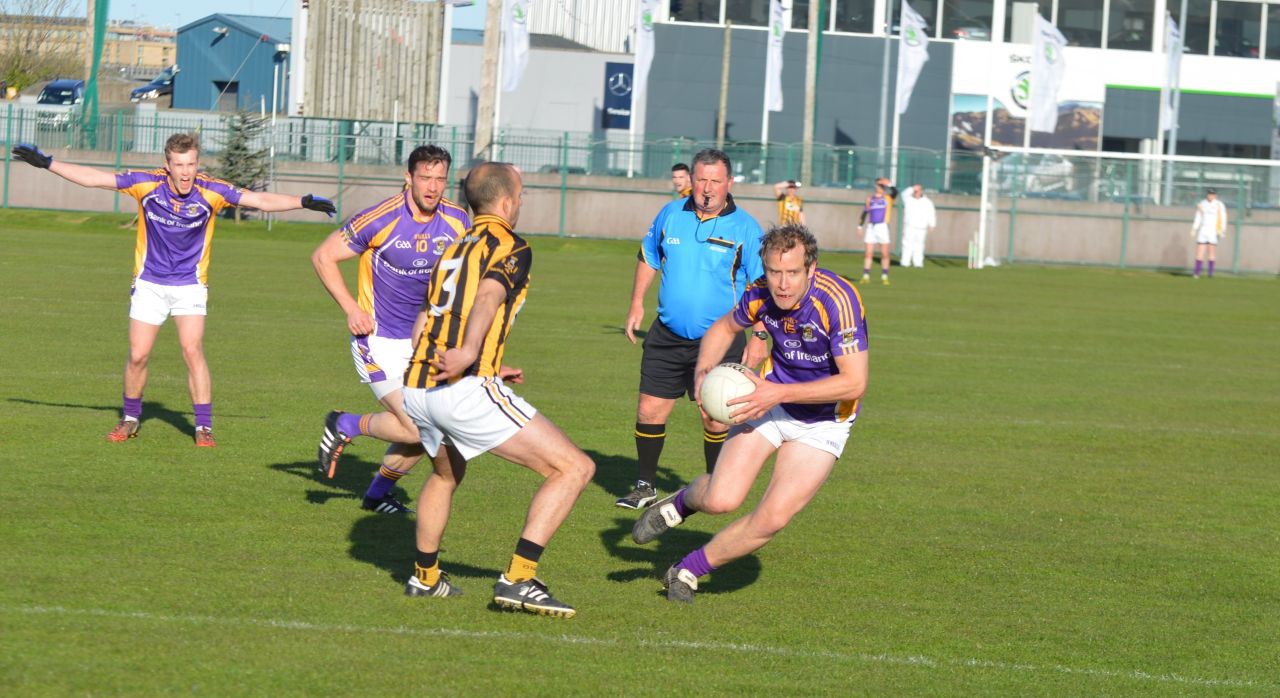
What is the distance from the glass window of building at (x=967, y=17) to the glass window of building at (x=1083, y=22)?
139 inches

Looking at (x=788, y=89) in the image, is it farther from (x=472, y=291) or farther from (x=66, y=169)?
(x=472, y=291)

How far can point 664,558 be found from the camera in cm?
839

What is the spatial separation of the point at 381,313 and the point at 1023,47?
188 ft

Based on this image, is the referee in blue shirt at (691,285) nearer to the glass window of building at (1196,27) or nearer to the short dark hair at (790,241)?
the short dark hair at (790,241)

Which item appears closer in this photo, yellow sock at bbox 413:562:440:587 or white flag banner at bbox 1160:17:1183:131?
yellow sock at bbox 413:562:440:587

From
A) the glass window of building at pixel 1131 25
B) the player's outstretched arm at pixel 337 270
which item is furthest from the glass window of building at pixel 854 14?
the player's outstretched arm at pixel 337 270

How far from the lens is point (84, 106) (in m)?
44.0

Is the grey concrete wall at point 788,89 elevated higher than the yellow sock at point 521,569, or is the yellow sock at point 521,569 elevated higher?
the grey concrete wall at point 788,89

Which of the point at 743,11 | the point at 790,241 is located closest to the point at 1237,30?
the point at 743,11

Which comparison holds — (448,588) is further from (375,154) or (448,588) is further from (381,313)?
(375,154)

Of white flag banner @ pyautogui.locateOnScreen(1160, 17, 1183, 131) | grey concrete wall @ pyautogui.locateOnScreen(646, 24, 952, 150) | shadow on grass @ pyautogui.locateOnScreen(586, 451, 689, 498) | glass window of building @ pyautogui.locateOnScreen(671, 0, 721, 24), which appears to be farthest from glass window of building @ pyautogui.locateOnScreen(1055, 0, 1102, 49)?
shadow on grass @ pyautogui.locateOnScreen(586, 451, 689, 498)

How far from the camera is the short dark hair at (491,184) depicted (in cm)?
654

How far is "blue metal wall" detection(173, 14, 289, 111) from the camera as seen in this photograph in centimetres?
6325

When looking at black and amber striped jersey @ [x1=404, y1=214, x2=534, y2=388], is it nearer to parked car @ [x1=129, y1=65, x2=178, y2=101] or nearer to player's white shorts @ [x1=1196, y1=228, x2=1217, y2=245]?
player's white shorts @ [x1=1196, y1=228, x2=1217, y2=245]
